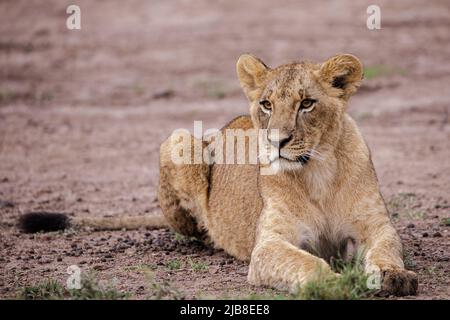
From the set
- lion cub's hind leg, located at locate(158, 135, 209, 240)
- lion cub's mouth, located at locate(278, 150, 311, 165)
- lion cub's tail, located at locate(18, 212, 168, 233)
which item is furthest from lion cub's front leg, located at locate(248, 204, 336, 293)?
lion cub's tail, located at locate(18, 212, 168, 233)

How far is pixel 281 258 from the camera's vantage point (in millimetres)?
6176

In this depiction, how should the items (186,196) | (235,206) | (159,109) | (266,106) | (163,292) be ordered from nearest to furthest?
1. (163,292)
2. (266,106)
3. (235,206)
4. (186,196)
5. (159,109)

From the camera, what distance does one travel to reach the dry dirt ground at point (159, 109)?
302 inches

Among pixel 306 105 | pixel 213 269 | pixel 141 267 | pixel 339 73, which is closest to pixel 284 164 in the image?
pixel 306 105

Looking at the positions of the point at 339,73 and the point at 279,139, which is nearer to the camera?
the point at 279,139

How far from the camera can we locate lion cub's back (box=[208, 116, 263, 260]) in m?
7.40

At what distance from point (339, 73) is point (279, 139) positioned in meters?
0.84

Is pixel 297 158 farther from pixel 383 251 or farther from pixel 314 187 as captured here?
pixel 383 251

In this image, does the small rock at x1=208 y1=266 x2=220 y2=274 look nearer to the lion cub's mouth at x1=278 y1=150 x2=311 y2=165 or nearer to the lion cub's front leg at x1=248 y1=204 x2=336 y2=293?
the lion cub's front leg at x1=248 y1=204 x2=336 y2=293

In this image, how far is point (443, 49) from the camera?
1728cm

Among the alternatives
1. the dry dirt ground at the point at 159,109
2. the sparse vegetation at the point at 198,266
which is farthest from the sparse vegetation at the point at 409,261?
the sparse vegetation at the point at 198,266
